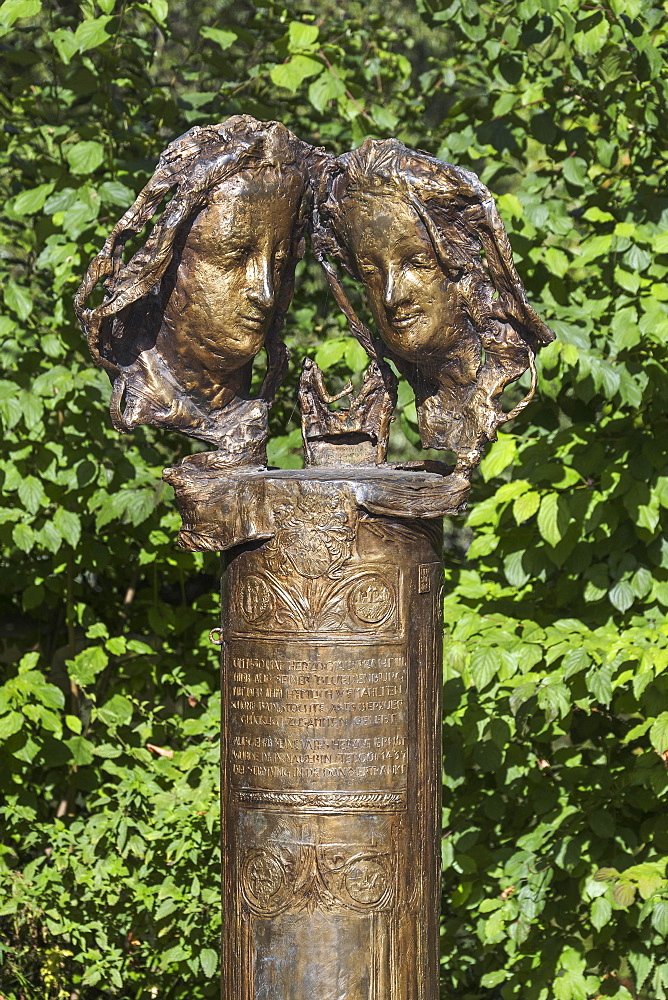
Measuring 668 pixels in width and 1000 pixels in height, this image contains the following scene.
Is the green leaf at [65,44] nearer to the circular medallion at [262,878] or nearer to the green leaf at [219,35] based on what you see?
the green leaf at [219,35]

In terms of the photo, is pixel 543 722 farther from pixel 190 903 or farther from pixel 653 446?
pixel 190 903

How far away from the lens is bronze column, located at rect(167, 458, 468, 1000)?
2.66 metres

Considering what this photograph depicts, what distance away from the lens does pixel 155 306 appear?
2961mm

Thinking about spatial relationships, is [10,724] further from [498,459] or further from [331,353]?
[498,459]

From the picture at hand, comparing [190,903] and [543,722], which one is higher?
[543,722]

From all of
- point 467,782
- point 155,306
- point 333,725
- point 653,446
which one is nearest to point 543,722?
point 467,782

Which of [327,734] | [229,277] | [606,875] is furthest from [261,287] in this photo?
[606,875]

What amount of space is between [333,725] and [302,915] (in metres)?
0.40

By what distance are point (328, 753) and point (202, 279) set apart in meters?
1.07

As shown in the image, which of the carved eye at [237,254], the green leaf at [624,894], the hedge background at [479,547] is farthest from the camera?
the hedge background at [479,547]

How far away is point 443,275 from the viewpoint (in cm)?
286

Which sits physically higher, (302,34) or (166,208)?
(302,34)

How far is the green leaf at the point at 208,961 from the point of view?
3.76 metres

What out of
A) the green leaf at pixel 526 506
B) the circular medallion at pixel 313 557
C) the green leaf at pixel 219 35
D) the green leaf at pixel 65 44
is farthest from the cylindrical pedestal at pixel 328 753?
the green leaf at pixel 219 35
